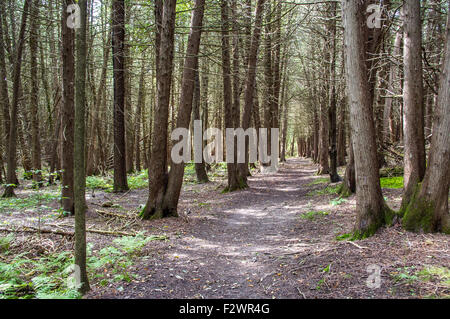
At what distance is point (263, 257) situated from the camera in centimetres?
540

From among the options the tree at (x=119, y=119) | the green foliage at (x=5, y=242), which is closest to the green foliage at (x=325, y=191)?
the tree at (x=119, y=119)

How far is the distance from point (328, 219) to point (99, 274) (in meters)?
5.32

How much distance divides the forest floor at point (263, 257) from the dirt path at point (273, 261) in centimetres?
1

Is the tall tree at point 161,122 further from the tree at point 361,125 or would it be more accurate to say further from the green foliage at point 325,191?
the green foliage at point 325,191

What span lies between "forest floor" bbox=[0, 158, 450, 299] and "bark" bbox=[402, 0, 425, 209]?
3.73 ft

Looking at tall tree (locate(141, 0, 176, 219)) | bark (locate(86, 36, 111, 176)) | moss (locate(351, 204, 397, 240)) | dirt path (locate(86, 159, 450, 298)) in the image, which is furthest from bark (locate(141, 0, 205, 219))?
bark (locate(86, 36, 111, 176))

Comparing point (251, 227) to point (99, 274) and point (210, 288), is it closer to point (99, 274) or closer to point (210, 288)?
point (210, 288)

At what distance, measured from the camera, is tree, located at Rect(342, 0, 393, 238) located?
5.14 meters

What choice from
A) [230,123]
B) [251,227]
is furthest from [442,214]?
[230,123]

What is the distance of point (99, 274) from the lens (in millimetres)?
4355

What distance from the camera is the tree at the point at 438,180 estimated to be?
4.76 m

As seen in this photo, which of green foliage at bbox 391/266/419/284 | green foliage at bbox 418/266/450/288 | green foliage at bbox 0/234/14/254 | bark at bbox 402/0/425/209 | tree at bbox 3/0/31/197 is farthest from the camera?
tree at bbox 3/0/31/197

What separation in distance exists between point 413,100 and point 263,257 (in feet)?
12.9

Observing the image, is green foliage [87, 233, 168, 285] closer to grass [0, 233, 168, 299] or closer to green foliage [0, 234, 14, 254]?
grass [0, 233, 168, 299]
